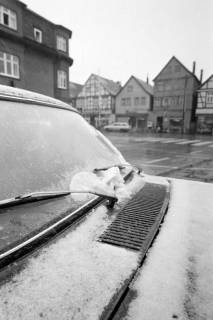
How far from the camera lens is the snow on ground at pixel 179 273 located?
749mm

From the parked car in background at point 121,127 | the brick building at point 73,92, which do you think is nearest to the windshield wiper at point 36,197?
the parked car in background at point 121,127

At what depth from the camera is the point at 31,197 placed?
1208mm

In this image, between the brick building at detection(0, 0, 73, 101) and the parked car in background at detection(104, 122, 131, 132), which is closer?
the brick building at detection(0, 0, 73, 101)

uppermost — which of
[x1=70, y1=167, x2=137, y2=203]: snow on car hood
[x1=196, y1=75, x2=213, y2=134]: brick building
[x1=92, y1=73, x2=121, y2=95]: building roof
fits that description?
A: [x1=92, y1=73, x2=121, y2=95]: building roof

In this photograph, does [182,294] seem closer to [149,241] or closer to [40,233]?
[149,241]

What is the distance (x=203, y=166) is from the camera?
26.0 ft

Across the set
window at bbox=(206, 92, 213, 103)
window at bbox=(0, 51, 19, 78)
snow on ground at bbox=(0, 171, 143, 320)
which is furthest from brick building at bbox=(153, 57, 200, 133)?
snow on ground at bbox=(0, 171, 143, 320)

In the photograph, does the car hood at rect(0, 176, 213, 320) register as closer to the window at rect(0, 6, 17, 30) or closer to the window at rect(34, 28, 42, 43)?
the window at rect(0, 6, 17, 30)

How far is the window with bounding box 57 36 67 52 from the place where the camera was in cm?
2061

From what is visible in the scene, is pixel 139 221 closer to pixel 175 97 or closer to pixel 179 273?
pixel 179 273

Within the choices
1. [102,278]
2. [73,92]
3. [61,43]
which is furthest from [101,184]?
[73,92]

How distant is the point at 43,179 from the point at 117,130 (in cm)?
3582

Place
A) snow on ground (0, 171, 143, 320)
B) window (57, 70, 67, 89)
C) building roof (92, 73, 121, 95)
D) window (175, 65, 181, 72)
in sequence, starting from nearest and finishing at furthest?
snow on ground (0, 171, 143, 320), window (57, 70, 67, 89), window (175, 65, 181, 72), building roof (92, 73, 121, 95)

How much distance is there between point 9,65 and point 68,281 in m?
18.7
